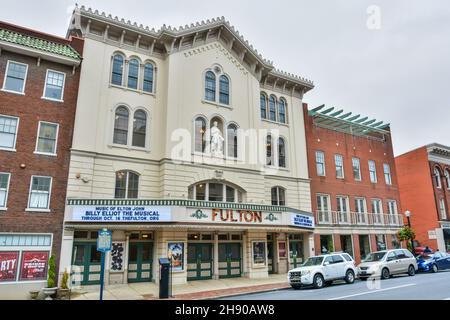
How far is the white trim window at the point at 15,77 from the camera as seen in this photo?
→ 59.9 ft

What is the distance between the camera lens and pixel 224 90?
25.0 m

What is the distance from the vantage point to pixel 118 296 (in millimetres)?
15484

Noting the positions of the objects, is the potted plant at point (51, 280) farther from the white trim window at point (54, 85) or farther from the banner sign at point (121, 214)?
the white trim window at point (54, 85)

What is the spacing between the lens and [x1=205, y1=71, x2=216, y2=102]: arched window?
24.1 meters

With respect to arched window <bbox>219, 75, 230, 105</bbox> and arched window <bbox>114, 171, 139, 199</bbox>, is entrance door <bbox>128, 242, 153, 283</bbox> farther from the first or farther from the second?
arched window <bbox>219, 75, 230, 105</bbox>

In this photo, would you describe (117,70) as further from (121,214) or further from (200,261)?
(200,261)

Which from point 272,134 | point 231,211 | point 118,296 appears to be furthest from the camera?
point 272,134

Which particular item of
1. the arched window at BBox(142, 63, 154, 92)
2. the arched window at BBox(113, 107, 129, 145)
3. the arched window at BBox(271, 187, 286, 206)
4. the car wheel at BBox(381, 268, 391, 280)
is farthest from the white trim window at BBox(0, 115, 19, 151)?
the car wheel at BBox(381, 268, 391, 280)

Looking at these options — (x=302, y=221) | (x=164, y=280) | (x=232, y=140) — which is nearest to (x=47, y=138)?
(x=164, y=280)

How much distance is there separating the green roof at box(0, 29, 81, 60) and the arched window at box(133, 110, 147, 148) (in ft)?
15.8

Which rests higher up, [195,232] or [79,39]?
[79,39]

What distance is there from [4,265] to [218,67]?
1799 centimetres

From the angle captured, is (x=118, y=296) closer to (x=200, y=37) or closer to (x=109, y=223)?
(x=109, y=223)

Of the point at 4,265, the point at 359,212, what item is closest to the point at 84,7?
the point at 4,265
